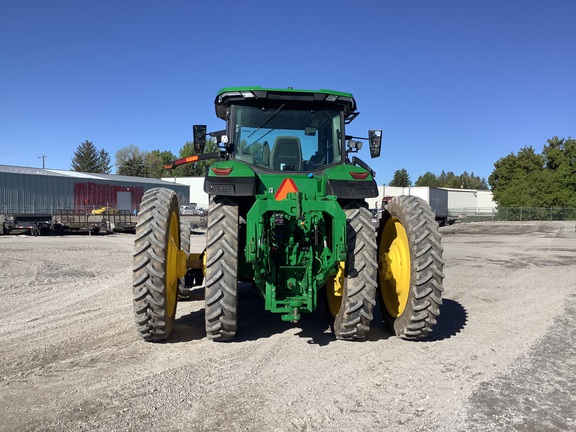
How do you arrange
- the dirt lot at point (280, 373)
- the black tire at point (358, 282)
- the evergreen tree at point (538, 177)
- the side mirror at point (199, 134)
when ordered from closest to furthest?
the dirt lot at point (280, 373), the black tire at point (358, 282), the side mirror at point (199, 134), the evergreen tree at point (538, 177)

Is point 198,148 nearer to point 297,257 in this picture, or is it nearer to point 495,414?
point 297,257

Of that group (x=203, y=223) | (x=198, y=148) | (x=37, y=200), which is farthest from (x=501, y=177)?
(x=198, y=148)

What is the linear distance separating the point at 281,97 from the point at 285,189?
126 cm

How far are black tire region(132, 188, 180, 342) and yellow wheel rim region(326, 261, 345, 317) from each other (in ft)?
6.34

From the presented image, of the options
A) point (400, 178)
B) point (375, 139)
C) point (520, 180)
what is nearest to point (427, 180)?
point (400, 178)

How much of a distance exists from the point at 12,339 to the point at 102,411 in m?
2.69

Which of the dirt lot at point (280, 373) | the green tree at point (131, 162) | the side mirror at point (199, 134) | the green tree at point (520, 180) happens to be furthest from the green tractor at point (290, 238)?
the green tree at point (131, 162)

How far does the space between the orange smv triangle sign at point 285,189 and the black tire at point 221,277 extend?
27.7 inches

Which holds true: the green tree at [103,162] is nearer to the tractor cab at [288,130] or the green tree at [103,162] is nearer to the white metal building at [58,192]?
the white metal building at [58,192]

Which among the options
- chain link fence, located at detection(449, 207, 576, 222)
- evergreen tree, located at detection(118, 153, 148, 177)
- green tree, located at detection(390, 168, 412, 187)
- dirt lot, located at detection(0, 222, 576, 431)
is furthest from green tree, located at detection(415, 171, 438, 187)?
dirt lot, located at detection(0, 222, 576, 431)

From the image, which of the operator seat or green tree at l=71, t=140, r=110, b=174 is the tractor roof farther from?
green tree at l=71, t=140, r=110, b=174

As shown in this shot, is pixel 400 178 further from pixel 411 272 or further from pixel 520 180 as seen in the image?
pixel 411 272

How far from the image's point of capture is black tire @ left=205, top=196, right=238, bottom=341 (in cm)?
520

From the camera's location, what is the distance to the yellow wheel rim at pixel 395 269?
5812 mm
